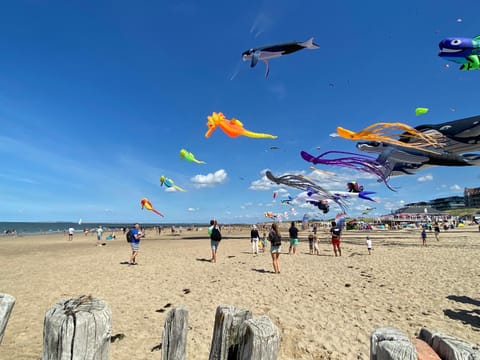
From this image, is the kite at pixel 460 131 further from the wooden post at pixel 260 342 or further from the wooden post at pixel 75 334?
the wooden post at pixel 75 334

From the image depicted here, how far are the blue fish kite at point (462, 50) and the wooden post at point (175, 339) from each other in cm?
1655

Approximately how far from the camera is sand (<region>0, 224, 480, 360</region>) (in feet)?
16.3

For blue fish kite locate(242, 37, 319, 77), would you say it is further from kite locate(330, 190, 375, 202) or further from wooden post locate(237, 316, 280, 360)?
kite locate(330, 190, 375, 202)

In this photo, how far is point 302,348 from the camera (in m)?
4.70

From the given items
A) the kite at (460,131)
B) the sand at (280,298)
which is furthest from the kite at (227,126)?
the kite at (460,131)

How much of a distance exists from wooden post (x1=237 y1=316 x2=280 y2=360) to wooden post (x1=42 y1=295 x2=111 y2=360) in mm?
630

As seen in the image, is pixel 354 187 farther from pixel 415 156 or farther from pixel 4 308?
pixel 4 308

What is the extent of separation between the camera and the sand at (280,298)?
498cm

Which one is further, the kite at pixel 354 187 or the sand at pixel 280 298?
the kite at pixel 354 187

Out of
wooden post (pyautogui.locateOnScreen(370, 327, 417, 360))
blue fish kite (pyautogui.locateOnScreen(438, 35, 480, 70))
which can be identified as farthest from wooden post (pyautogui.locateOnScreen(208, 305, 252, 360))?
blue fish kite (pyautogui.locateOnScreen(438, 35, 480, 70))

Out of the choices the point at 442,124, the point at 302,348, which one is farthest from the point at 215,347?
the point at 442,124

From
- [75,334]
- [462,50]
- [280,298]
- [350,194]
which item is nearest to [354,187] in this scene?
[350,194]

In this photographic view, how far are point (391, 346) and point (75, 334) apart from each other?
1.28 m

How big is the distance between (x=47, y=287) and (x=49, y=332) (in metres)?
10.2
